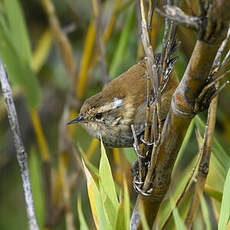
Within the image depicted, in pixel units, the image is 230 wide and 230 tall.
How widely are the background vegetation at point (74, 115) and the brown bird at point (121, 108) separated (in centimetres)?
11

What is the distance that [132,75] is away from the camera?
2086 mm

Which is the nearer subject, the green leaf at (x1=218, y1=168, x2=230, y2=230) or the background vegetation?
the green leaf at (x1=218, y1=168, x2=230, y2=230)

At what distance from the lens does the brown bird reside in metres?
1.99

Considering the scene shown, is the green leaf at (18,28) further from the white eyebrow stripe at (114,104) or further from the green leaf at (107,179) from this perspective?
the green leaf at (107,179)

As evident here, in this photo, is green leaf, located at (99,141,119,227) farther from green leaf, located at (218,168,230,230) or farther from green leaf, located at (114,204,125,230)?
green leaf, located at (218,168,230,230)

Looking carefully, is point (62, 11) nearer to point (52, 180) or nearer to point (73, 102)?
point (73, 102)

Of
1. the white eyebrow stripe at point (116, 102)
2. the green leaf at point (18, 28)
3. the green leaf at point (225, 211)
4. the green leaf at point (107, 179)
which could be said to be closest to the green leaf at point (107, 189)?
the green leaf at point (107, 179)

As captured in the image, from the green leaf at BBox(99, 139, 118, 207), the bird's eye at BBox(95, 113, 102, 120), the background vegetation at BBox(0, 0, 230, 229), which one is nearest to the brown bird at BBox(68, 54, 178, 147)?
the bird's eye at BBox(95, 113, 102, 120)

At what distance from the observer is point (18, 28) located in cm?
252

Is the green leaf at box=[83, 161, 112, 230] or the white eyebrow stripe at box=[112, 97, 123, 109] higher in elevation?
the white eyebrow stripe at box=[112, 97, 123, 109]

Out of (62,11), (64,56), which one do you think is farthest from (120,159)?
(62,11)

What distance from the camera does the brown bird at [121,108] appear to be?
6.52 ft

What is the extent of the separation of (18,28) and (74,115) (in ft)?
2.29

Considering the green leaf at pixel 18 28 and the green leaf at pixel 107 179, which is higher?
the green leaf at pixel 18 28
